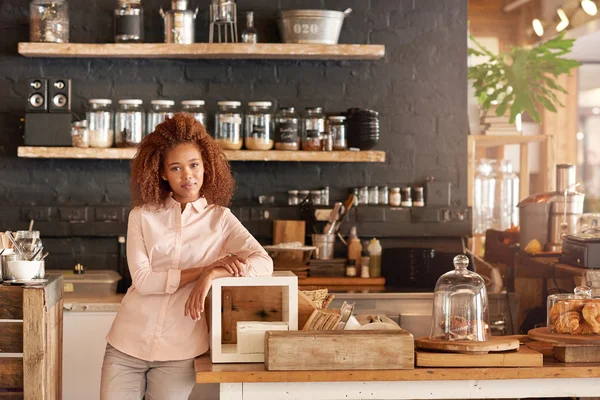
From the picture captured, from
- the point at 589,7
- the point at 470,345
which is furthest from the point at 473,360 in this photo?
the point at 589,7

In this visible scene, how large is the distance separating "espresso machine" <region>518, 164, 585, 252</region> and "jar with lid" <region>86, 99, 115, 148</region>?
2.30 meters

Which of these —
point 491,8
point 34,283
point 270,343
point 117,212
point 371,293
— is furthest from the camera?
point 491,8

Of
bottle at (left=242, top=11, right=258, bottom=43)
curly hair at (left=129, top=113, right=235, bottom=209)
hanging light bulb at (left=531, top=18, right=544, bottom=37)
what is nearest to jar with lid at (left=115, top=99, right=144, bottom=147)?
bottle at (left=242, top=11, right=258, bottom=43)

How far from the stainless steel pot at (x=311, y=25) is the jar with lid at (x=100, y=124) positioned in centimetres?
106

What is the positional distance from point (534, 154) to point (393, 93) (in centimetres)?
393

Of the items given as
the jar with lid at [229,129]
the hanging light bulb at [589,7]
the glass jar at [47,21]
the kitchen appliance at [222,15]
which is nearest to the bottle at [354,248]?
the jar with lid at [229,129]

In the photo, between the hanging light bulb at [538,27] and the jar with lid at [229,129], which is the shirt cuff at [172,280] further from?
the hanging light bulb at [538,27]

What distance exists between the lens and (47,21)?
4938 mm

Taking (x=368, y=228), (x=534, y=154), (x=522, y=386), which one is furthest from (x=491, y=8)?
(x=522, y=386)

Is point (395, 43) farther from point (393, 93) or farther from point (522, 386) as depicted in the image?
point (522, 386)

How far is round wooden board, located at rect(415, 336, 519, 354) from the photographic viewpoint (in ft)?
8.61

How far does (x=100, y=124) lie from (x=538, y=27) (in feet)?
14.4

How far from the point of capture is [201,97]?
5180mm

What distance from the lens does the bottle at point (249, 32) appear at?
16.3 ft
